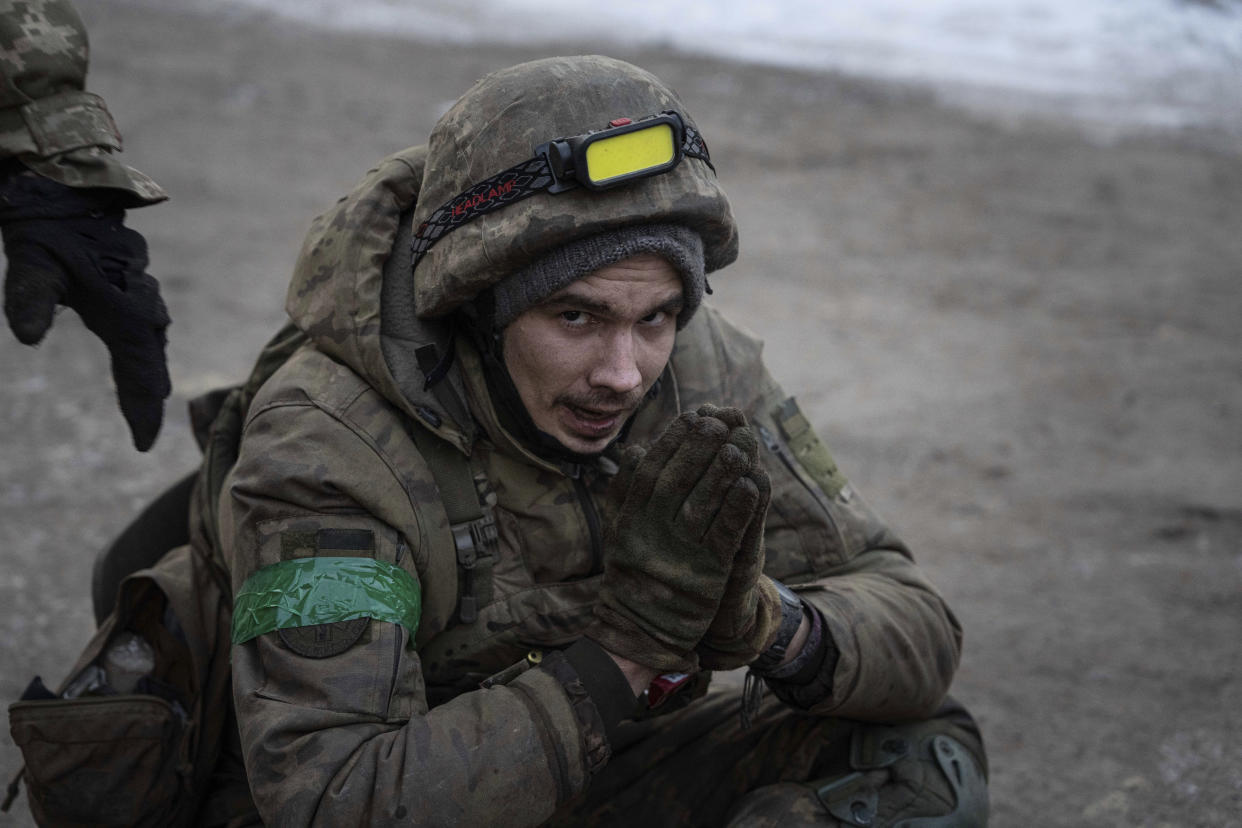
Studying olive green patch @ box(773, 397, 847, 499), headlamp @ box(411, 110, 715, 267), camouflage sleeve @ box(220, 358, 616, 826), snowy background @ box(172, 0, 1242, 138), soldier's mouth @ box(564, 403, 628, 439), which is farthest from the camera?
snowy background @ box(172, 0, 1242, 138)

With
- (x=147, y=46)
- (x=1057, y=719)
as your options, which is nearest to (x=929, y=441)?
(x=1057, y=719)

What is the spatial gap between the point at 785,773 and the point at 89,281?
185 centimetres

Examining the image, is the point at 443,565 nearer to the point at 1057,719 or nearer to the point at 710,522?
the point at 710,522

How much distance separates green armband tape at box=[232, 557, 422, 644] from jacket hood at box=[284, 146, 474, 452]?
0.33 meters

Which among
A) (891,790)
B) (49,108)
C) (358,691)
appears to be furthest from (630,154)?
(891,790)

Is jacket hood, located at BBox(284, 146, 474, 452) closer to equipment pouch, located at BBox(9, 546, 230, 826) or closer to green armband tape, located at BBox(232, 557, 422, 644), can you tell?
green armband tape, located at BBox(232, 557, 422, 644)

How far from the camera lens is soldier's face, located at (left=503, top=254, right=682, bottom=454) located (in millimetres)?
2293

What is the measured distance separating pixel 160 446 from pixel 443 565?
2.96 m

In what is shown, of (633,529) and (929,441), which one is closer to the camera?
(633,529)

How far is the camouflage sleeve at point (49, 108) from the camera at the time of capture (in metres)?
2.44

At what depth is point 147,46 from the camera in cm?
941

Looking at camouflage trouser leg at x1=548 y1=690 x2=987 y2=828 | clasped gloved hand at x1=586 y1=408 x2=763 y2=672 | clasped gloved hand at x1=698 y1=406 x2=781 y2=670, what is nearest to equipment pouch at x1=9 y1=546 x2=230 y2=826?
camouflage trouser leg at x1=548 y1=690 x2=987 y2=828

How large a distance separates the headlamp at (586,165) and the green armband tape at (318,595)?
672 millimetres

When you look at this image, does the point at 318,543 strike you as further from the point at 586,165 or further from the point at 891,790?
the point at 891,790
